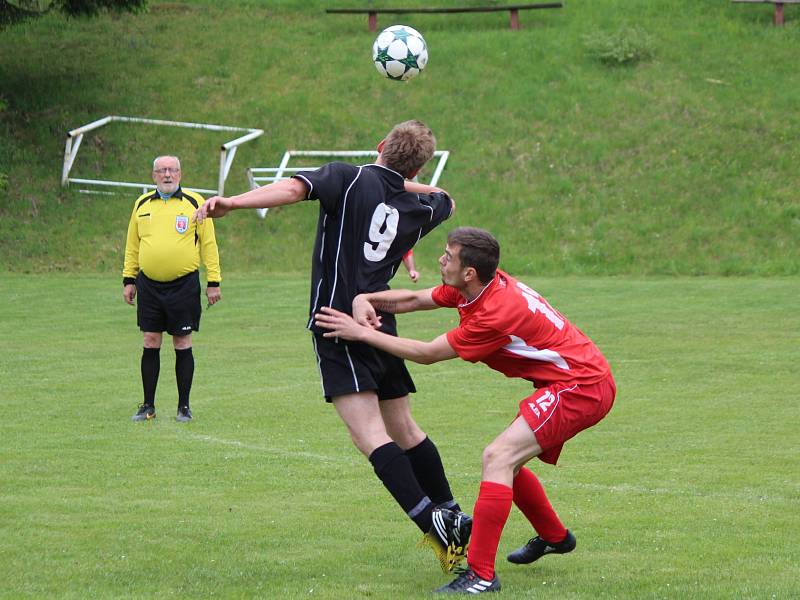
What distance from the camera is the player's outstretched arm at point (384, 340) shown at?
A: 5.44 meters

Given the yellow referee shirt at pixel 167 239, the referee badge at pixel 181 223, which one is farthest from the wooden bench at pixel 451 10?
the referee badge at pixel 181 223

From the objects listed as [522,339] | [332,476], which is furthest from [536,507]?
[332,476]

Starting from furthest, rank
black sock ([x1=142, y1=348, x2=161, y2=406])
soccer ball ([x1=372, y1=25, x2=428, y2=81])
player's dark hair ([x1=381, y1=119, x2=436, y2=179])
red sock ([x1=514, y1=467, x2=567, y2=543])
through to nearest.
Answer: black sock ([x1=142, y1=348, x2=161, y2=406]) < soccer ball ([x1=372, y1=25, x2=428, y2=81]) < player's dark hair ([x1=381, y1=119, x2=436, y2=179]) < red sock ([x1=514, y1=467, x2=567, y2=543])

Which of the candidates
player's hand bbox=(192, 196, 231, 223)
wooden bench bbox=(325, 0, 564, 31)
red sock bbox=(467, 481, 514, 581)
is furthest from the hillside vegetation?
player's hand bbox=(192, 196, 231, 223)

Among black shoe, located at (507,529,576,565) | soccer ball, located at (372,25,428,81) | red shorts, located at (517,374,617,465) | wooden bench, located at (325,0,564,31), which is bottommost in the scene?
black shoe, located at (507,529,576,565)

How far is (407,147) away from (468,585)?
2.18 meters

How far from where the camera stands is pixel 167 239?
10.1 metres

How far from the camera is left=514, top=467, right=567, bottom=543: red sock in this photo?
18.7 feet

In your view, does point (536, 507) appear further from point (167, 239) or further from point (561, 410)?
point (167, 239)

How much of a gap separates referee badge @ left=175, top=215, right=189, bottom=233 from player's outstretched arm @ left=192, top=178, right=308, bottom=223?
4754 mm

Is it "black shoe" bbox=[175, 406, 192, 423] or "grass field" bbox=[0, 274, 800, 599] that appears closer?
"grass field" bbox=[0, 274, 800, 599]

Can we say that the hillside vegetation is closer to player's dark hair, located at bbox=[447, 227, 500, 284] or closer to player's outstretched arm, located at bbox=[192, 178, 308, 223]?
player's dark hair, located at bbox=[447, 227, 500, 284]

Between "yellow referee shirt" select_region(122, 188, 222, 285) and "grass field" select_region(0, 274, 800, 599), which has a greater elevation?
"yellow referee shirt" select_region(122, 188, 222, 285)

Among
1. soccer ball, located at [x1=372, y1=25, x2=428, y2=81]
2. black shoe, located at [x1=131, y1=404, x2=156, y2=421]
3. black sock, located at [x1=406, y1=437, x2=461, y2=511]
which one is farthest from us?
black shoe, located at [x1=131, y1=404, x2=156, y2=421]
